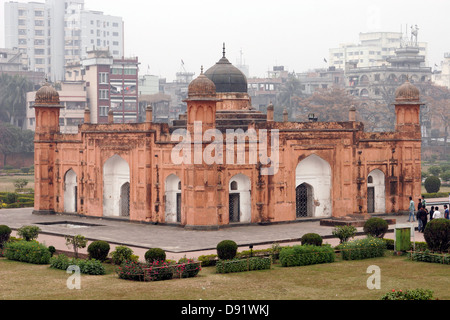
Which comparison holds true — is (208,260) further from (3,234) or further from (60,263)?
(3,234)

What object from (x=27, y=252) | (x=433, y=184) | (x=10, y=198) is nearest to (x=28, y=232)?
(x=27, y=252)

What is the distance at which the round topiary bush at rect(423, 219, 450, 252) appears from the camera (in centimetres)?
2661

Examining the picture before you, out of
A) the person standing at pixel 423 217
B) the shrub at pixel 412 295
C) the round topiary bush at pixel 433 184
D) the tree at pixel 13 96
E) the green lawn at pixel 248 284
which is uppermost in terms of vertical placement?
the tree at pixel 13 96

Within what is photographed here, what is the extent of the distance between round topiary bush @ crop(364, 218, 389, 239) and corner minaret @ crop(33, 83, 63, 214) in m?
18.0

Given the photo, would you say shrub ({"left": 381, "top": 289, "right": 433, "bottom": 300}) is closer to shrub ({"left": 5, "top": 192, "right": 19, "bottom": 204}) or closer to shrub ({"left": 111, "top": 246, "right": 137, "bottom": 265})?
shrub ({"left": 111, "top": 246, "right": 137, "bottom": 265})

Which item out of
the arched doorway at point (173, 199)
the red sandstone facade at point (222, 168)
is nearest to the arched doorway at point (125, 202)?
the red sandstone facade at point (222, 168)

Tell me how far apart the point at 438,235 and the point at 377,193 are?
13.6 m

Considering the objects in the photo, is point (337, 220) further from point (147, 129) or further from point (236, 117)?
point (147, 129)

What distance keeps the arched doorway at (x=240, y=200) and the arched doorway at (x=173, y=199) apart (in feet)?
7.67

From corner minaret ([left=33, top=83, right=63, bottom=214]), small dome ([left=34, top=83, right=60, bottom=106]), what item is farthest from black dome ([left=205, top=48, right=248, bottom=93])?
corner minaret ([left=33, top=83, right=63, bottom=214])

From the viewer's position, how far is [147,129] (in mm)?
37438

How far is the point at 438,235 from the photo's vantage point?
87.7 feet

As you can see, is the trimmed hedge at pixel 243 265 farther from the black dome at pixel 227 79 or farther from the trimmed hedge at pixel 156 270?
the black dome at pixel 227 79

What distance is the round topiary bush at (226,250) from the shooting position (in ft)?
85.9
